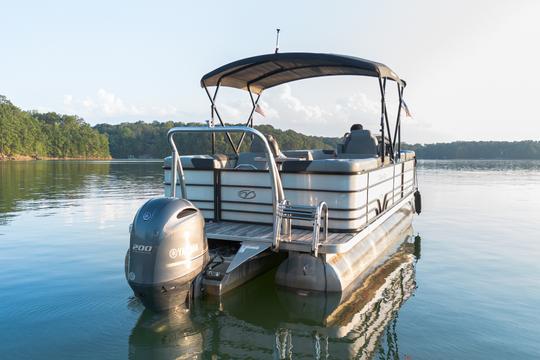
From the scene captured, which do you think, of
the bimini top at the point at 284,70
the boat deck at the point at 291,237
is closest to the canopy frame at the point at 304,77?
the bimini top at the point at 284,70

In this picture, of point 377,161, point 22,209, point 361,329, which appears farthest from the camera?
point 22,209

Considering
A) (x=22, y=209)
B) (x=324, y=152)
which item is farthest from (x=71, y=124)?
(x=324, y=152)

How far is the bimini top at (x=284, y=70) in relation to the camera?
7.05 meters

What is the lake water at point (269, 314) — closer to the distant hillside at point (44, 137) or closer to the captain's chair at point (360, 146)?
the captain's chair at point (360, 146)

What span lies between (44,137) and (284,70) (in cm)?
9375

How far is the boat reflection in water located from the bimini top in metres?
3.44

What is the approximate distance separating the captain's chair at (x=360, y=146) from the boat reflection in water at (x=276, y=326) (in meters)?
3.08

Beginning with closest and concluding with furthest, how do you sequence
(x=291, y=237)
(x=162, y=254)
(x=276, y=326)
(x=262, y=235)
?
(x=162, y=254)
(x=276, y=326)
(x=291, y=237)
(x=262, y=235)

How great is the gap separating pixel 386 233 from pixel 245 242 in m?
4.03

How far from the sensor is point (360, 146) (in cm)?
895

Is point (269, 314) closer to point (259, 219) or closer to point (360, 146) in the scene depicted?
point (259, 219)

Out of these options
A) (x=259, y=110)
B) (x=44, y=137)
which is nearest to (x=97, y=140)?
(x=44, y=137)

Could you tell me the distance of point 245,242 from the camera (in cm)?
566

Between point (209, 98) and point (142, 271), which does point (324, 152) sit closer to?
point (209, 98)
